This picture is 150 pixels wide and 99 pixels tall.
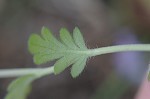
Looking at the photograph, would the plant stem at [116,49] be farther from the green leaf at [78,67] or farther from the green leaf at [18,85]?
the green leaf at [18,85]

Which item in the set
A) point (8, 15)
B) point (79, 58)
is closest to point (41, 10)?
point (8, 15)

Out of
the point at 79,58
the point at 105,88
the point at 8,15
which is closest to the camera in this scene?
the point at 79,58

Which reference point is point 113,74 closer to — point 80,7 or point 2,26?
point 80,7

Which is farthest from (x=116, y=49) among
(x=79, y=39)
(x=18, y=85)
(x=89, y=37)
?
(x=89, y=37)

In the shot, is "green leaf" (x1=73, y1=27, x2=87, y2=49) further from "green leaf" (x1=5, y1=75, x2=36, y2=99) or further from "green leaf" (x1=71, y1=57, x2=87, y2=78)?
"green leaf" (x1=5, y1=75, x2=36, y2=99)

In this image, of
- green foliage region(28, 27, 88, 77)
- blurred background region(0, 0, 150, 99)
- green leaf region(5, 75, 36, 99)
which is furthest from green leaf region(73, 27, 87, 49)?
blurred background region(0, 0, 150, 99)

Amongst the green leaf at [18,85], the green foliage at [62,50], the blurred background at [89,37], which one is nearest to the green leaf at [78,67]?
the green foliage at [62,50]
